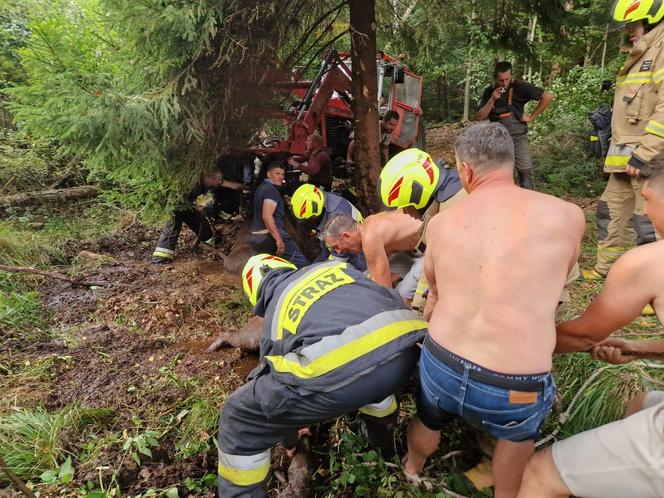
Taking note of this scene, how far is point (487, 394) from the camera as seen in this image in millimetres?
1636

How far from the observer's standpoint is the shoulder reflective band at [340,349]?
180 cm

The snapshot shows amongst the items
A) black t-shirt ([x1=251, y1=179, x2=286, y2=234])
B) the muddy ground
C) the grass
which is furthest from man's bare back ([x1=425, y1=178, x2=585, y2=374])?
the grass

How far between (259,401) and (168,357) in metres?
2.04

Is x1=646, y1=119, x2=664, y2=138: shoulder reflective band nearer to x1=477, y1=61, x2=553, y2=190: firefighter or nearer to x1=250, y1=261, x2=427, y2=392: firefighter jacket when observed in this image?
x1=477, y1=61, x2=553, y2=190: firefighter

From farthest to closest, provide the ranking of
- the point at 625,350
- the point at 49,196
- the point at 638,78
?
1. the point at 49,196
2. the point at 638,78
3. the point at 625,350

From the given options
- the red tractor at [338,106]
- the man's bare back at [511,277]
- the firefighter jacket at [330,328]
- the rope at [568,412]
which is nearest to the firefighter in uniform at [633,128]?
the rope at [568,412]

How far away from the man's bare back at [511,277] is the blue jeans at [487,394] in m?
0.04

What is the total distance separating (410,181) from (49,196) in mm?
7685

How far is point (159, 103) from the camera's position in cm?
341

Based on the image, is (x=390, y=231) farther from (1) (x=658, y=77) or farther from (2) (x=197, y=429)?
(1) (x=658, y=77)

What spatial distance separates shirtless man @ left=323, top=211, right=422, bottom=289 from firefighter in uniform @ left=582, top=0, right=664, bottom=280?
190cm

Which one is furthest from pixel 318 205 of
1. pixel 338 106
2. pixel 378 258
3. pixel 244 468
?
pixel 338 106

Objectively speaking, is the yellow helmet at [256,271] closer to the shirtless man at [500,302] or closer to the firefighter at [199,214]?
the shirtless man at [500,302]

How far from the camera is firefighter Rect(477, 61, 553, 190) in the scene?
528 centimetres
